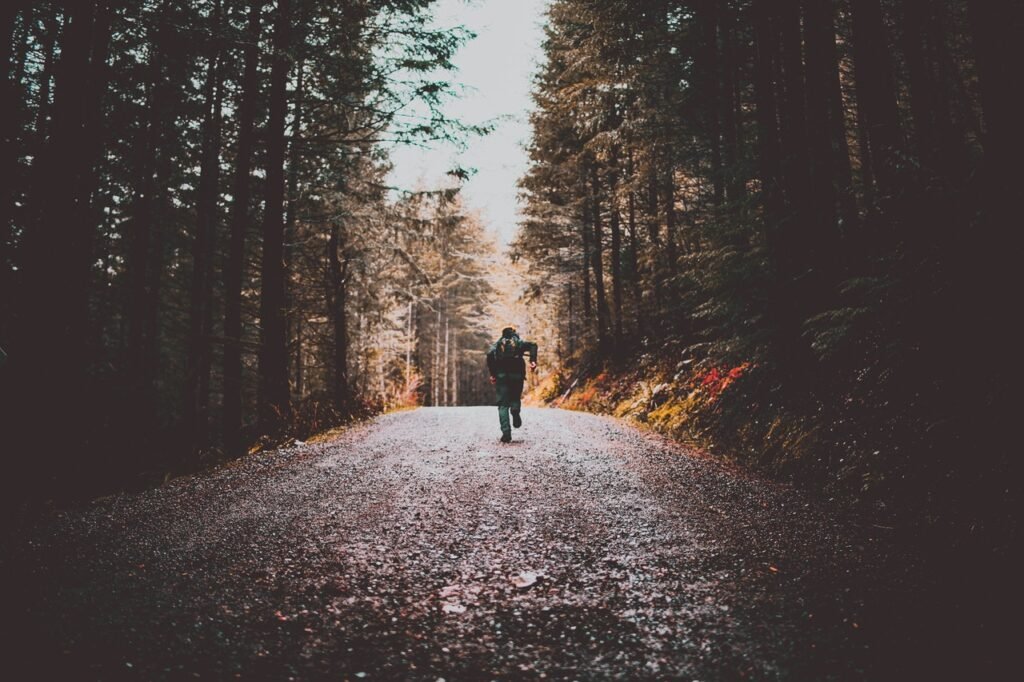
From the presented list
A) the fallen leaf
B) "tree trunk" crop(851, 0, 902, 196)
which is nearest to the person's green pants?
the fallen leaf

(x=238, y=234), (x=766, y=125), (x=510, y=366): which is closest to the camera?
(x=766, y=125)

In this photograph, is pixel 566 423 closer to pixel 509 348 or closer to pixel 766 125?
pixel 509 348

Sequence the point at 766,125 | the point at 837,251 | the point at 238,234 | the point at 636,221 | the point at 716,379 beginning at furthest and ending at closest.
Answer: the point at 636,221
the point at 238,234
the point at 716,379
the point at 766,125
the point at 837,251

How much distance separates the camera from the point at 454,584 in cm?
296

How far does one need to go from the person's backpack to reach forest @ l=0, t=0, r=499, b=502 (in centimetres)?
436

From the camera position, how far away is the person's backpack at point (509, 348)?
954cm

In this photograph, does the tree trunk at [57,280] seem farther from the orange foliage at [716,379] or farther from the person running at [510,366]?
the orange foliage at [716,379]

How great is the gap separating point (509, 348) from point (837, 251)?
5.51 metres

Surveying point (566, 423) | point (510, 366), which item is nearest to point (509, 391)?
point (510, 366)

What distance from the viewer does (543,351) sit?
3494 centimetres

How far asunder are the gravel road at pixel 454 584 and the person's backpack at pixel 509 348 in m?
4.44

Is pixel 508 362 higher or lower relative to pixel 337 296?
lower

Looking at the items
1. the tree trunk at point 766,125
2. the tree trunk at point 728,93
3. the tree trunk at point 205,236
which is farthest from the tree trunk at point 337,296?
the tree trunk at point 766,125

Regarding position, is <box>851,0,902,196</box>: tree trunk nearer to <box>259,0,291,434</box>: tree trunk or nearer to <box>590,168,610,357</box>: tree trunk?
<box>259,0,291,434</box>: tree trunk
